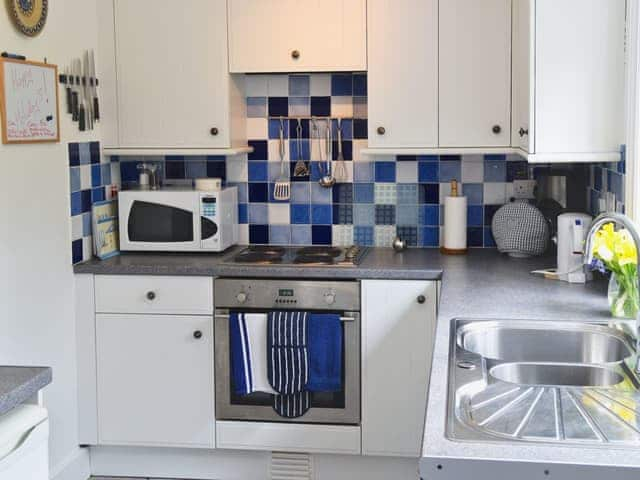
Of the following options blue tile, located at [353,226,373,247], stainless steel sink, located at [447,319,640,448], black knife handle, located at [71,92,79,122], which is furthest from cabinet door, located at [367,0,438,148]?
stainless steel sink, located at [447,319,640,448]

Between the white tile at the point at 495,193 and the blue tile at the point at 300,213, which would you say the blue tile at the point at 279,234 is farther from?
the white tile at the point at 495,193

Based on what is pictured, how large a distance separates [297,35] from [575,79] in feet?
3.96

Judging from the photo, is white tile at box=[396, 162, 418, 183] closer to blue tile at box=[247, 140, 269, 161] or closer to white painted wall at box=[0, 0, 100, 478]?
blue tile at box=[247, 140, 269, 161]

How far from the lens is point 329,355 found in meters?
3.87

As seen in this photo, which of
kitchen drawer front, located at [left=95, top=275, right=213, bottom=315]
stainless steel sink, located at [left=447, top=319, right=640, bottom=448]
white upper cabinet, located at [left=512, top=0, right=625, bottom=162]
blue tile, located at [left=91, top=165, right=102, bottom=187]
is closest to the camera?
stainless steel sink, located at [left=447, top=319, right=640, bottom=448]

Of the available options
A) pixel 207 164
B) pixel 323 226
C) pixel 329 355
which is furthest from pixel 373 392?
pixel 207 164

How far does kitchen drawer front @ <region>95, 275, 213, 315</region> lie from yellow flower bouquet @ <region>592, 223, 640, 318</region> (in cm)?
163

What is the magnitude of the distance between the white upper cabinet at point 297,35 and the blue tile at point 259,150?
44 centimetres

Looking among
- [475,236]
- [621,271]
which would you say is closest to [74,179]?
[475,236]

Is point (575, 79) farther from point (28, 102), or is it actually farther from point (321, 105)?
point (28, 102)

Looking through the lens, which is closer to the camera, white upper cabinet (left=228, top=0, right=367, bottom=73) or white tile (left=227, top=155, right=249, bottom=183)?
white upper cabinet (left=228, top=0, right=367, bottom=73)

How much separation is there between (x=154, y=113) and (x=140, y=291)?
77 cm

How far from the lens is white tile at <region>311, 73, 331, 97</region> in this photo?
443 centimetres

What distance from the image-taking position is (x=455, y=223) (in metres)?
4.27
